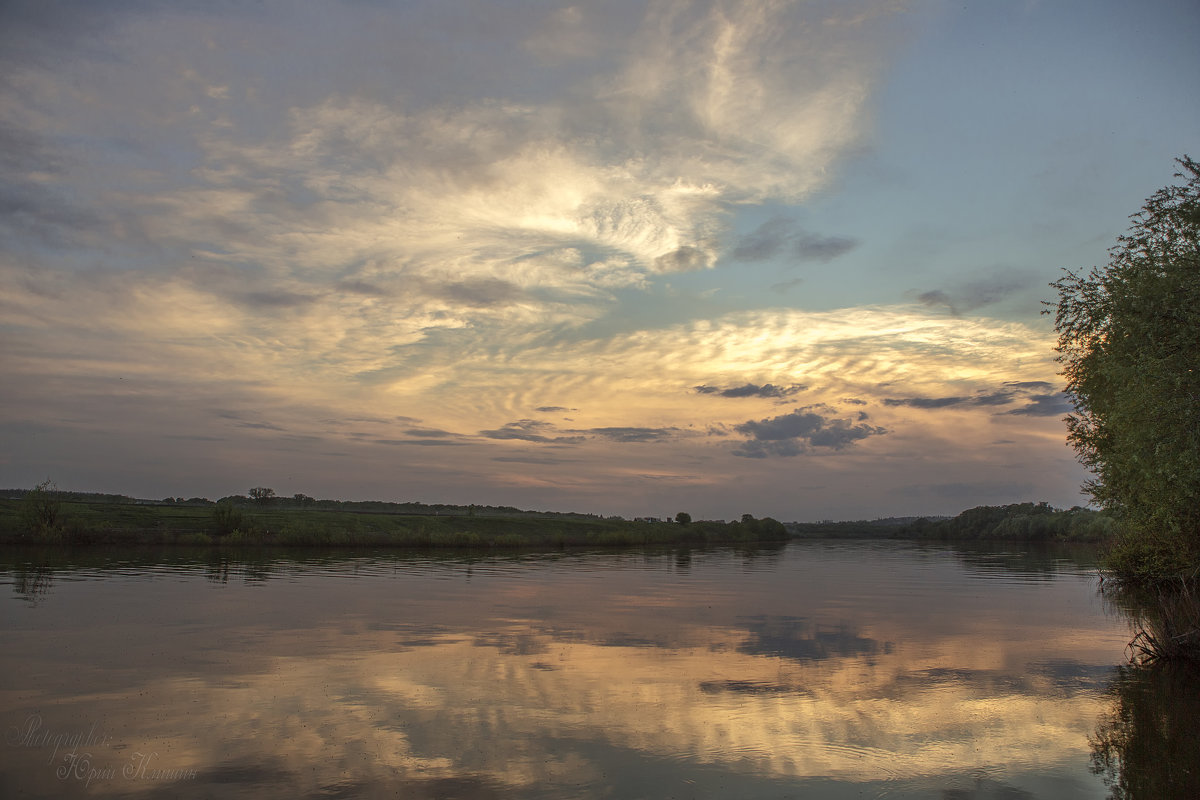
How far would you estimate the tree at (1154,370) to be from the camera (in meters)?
Answer: 18.2

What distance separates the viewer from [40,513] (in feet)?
211

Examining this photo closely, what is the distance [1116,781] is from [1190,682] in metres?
8.75

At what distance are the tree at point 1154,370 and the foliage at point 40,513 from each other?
245 feet

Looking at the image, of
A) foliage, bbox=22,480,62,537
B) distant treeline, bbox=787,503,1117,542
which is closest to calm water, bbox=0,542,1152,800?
foliage, bbox=22,480,62,537

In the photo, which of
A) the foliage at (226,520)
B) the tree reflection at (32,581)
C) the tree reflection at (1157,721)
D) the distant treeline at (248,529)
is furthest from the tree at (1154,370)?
the foliage at (226,520)

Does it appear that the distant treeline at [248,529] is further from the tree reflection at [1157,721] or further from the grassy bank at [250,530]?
the tree reflection at [1157,721]

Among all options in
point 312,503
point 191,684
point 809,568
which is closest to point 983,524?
point 809,568

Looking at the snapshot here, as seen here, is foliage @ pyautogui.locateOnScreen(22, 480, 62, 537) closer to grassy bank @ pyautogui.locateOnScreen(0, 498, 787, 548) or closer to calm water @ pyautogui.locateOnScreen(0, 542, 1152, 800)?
grassy bank @ pyautogui.locateOnScreen(0, 498, 787, 548)

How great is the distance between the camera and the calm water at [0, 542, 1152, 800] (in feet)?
36.9

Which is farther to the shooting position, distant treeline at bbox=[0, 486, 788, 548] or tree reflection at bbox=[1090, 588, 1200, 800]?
distant treeline at bbox=[0, 486, 788, 548]

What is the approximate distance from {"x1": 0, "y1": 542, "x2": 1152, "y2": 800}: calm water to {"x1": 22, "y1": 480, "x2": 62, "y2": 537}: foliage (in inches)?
1426

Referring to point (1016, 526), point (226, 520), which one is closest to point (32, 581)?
point (226, 520)

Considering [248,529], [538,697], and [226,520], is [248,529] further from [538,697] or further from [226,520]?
[538,697]

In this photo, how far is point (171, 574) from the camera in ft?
140
